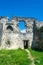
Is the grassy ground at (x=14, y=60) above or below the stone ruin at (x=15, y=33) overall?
below

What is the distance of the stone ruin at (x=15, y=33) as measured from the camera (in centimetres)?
4353

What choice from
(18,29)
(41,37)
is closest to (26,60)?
(41,37)

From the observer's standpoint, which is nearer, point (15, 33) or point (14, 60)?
point (14, 60)

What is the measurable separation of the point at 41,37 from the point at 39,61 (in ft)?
45.3

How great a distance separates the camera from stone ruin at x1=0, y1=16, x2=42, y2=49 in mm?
43531

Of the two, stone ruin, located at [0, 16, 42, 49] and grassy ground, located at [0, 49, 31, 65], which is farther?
stone ruin, located at [0, 16, 42, 49]

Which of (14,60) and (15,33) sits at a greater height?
(15,33)

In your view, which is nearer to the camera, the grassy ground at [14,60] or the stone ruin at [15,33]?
the grassy ground at [14,60]

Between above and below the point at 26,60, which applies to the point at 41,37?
above

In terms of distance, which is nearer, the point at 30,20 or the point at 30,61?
the point at 30,61

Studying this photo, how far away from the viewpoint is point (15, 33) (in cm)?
4412

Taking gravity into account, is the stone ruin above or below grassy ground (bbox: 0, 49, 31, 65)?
above

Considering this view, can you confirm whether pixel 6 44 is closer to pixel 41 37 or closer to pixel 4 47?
pixel 4 47

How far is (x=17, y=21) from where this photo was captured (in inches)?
1795
